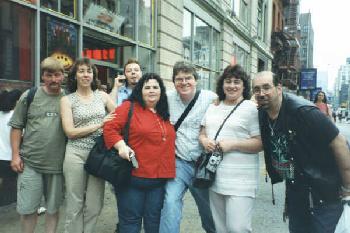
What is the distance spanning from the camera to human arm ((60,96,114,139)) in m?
3.34

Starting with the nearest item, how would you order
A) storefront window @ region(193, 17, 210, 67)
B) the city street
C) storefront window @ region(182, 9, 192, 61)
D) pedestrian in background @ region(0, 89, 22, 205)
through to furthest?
pedestrian in background @ region(0, 89, 22, 205), the city street, storefront window @ region(182, 9, 192, 61), storefront window @ region(193, 17, 210, 67)

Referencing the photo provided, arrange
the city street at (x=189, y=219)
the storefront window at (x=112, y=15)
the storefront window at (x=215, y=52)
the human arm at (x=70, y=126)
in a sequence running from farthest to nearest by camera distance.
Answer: the storefront window at (x=215, y=52), the storefront window at (x=112, y=15), the city street at (x=189, y=219), the human arm at (x=70, y=126)

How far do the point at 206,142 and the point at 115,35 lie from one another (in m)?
5.68

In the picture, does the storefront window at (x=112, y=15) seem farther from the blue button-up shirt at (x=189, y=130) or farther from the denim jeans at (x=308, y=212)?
the denim jeans at (x=308, y=212)

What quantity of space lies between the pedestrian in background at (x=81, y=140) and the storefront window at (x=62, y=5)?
3334 millimetres

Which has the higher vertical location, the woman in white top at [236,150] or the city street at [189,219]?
the woman in white top at [236,150]

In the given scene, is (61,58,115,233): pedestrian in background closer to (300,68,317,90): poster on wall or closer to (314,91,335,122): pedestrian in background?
(314,91,335,122): pedestrian in background

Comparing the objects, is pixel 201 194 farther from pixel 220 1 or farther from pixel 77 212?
pixel 220 1

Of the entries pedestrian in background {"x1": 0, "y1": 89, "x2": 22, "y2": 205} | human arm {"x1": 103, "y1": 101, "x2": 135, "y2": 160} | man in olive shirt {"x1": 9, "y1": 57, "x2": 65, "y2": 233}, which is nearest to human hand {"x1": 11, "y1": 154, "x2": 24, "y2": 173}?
man in olive shirt {"x1": 9, "y1": 57, "x2": 65, "y2": 233}

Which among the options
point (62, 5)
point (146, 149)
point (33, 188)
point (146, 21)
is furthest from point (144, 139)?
point (146, 21)

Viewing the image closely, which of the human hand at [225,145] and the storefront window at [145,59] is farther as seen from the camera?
the storefront window at [145,59]

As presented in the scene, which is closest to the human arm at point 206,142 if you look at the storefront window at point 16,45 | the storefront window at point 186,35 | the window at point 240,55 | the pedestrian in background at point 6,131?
the pedestrian in background at point 6,131

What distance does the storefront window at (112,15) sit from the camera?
24.7 feet

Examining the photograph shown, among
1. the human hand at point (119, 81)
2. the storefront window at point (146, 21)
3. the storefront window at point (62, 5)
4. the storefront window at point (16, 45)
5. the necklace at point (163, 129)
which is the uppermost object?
the storefront window at point (146, 21)
